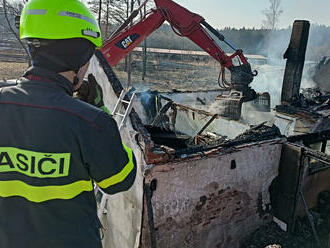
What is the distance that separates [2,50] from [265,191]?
32.8m

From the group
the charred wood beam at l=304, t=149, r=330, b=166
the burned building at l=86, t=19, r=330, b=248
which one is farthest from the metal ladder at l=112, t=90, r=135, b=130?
the charred wood beam at l=304, t=149, r=330, b=166

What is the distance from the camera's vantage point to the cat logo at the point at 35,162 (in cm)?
134

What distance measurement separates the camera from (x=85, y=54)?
1.49 meters

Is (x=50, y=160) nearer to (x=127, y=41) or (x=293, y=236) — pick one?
(x=293, y=236)

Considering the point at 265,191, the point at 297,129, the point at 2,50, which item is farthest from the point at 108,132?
the point at 2,50

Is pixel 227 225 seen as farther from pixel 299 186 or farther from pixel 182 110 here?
pixel 182 110

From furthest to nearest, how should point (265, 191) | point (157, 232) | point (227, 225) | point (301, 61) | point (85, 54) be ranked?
1. point (301, 61)
2. point (265, 191)
3. point (227, 225)
4. point (157, 232)
5. point (85, 54)

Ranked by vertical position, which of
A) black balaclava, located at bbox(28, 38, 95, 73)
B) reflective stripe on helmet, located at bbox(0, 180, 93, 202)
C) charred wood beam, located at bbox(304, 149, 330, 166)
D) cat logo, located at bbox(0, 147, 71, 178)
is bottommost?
charred wood beam, located at bbox(304, 149, 330, 166)

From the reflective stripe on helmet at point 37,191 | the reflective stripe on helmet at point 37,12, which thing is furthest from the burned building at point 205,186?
the reflective stripe on helmet at point 37,12

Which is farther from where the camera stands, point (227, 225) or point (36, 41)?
point (227, 225)

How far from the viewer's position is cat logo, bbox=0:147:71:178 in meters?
1.34

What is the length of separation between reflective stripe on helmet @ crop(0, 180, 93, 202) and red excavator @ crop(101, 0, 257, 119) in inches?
174

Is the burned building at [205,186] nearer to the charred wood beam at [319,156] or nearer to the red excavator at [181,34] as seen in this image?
the charred wood beam at [319,156]

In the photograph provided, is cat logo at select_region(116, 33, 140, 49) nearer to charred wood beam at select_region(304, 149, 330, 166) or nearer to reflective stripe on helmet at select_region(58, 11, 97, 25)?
charred wood beam at select_region(304, 149, 330, 166)
